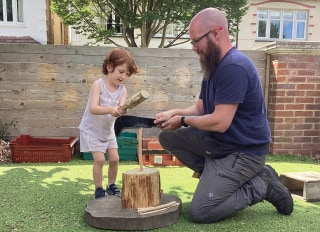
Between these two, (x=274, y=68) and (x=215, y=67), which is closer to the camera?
(x=215, y=67)

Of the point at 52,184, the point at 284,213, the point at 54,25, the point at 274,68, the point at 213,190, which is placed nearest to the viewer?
the point at 213,190

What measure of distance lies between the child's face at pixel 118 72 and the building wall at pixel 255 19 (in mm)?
16895

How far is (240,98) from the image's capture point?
2838mm

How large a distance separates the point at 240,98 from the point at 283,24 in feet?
63.2

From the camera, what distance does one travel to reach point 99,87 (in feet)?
11.4

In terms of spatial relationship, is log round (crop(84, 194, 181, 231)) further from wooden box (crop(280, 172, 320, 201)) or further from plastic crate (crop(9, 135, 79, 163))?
plastic crate (crop(9, 135, 79, 163))

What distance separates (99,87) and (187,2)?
393 inches

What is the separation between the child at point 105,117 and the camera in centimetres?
344

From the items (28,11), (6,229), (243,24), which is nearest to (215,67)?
(6,229)

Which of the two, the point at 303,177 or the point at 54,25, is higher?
the point at 54,25

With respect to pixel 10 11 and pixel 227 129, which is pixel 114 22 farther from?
pixel 227 129

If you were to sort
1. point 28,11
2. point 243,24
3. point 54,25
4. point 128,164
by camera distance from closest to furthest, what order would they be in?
1. point 128,164
2. point 28,11
3. point 54,25
4. point 243,24

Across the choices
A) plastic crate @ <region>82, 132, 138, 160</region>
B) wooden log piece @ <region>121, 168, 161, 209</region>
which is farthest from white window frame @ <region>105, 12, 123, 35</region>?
wooden log piece @ <region>121, 168, 161, 209</region>

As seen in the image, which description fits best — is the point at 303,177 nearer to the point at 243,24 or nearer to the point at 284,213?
the point at 284,213
